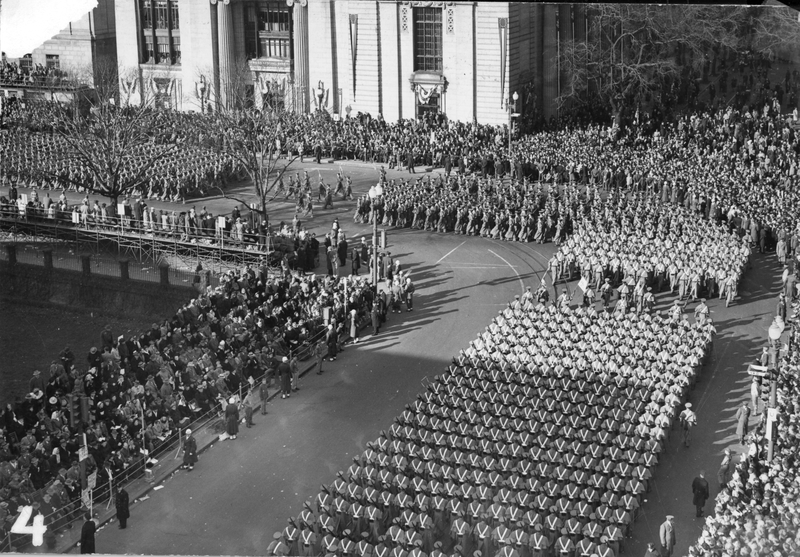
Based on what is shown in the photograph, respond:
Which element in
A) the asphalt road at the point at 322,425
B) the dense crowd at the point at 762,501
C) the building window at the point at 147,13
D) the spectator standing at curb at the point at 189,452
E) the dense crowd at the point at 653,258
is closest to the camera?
the dense crowd at the point at 762,501

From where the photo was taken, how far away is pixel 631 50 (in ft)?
208

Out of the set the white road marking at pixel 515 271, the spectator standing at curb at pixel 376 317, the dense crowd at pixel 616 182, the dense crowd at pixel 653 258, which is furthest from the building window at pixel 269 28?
the spectator standing at curb at pixel 376 317

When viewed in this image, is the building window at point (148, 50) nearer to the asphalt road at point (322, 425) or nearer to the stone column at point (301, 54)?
the stone column at point (301, 54)

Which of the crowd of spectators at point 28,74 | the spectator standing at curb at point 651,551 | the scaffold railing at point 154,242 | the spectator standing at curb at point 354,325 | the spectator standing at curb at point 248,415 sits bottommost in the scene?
the spectator standing at curb at point 651,551

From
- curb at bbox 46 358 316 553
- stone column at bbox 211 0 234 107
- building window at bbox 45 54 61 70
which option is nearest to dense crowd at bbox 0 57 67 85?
building window at bbox 45 54 61 70

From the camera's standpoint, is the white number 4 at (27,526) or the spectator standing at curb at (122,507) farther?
the spectator standing at curb at (122,507)

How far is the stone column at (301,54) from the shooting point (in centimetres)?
6225

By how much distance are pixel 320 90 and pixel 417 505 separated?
123 feet

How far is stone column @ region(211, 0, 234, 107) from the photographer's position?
6156cm

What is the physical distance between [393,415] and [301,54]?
31.8 m

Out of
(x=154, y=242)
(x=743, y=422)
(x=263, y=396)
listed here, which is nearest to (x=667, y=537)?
(x=743, y=422)

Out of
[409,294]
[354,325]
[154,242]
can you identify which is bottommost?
[354,325]

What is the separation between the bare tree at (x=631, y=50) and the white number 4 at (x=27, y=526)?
127ft

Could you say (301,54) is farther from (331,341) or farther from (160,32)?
(331,341)
